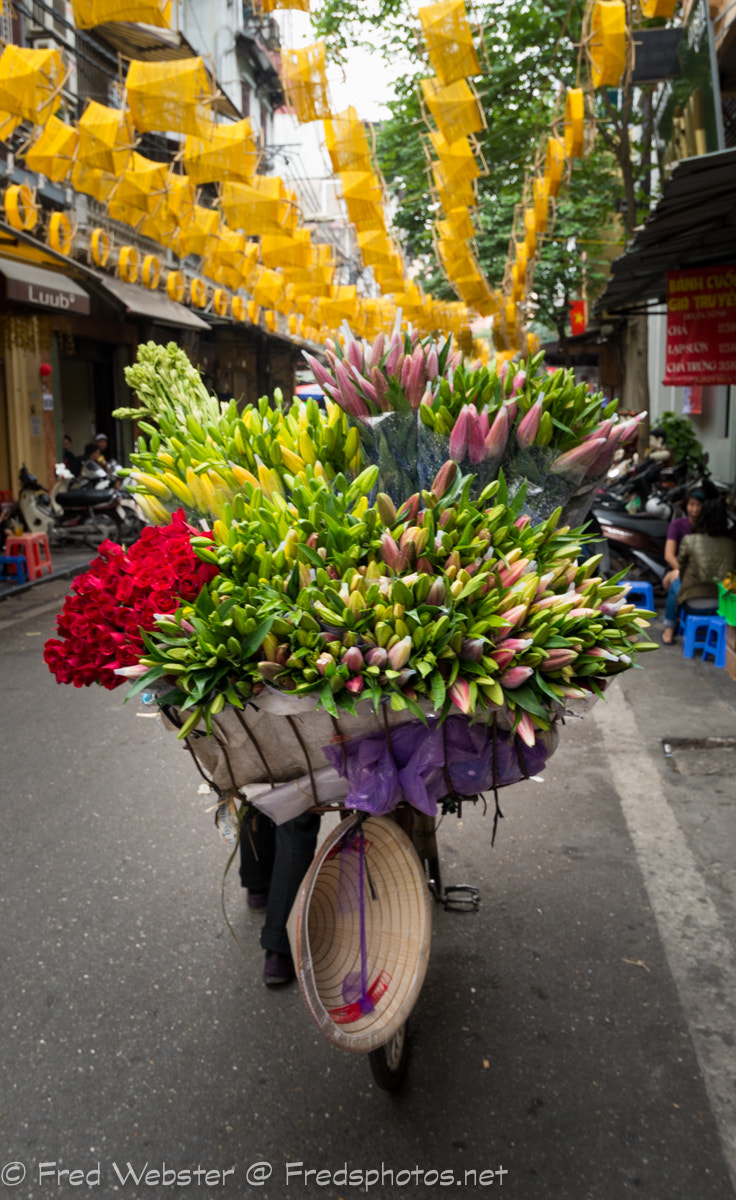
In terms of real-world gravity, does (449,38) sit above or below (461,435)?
above

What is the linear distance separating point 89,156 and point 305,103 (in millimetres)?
1688

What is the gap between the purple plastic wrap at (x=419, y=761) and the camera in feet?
6.79

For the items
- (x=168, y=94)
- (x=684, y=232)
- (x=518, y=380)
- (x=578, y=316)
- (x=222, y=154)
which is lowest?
(x=518, y=380)

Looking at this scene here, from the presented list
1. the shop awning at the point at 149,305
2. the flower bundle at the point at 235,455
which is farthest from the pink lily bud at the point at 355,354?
the shop awning at the point at 149,305

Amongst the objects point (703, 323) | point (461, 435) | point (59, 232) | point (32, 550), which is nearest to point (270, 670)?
point (461, 435)

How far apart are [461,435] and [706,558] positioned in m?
5.20

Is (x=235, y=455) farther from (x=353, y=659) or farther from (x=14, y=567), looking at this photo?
(x=14, y=567)

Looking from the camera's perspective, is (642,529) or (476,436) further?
(642,529)

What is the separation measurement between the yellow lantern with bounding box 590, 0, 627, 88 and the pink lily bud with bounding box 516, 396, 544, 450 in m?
4.80

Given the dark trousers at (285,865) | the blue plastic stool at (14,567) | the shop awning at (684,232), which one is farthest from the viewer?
the blue plastic stool at (14,567)

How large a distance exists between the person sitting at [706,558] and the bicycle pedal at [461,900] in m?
4.20

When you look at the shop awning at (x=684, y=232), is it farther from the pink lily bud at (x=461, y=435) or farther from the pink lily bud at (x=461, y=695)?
the pink lily bud at (x=461, y=695)

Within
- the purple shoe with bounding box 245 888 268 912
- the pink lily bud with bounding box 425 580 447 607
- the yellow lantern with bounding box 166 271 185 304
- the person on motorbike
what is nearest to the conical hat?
the pink lily bud with bounding box 425 580 447 607

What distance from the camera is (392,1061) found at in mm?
2426
